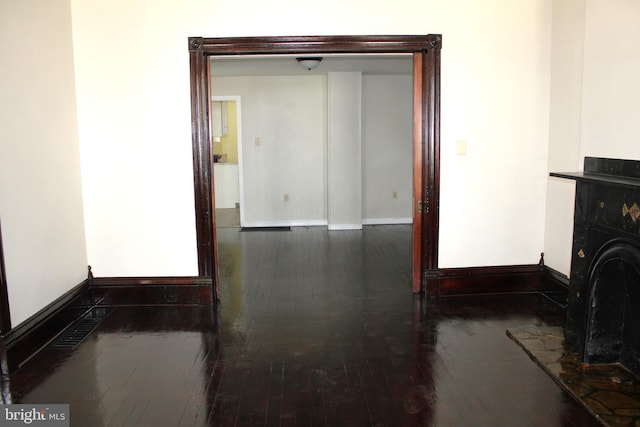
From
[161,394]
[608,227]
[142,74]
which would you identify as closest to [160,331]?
[161,394]

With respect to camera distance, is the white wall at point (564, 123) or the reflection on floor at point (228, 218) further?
the reflection on floor at point (228, 218)

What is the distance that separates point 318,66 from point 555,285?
4.41m

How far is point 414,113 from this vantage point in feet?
15.2

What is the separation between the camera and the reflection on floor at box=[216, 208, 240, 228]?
8977 millimetres

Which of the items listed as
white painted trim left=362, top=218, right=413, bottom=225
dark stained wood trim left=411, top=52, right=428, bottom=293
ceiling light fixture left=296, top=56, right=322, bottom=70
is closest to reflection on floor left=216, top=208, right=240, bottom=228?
white painted trim left=362, top=218, right=413, bottom=225

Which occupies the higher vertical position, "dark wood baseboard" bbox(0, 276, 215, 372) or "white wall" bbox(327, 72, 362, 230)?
"white wall" bbox(327, 72, 362, 230)

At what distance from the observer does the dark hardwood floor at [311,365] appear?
2832mm

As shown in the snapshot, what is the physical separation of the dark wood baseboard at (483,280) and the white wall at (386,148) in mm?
4017

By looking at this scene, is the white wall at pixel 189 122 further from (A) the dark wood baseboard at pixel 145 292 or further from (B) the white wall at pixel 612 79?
(B) the white wall at pixel 612 79

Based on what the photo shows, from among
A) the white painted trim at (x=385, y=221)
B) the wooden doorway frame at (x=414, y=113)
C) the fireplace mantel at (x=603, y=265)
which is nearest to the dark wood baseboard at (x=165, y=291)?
the wooden doorway frame at (x=414, y=113)

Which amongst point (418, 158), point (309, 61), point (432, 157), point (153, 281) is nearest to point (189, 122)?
point (153, 281)

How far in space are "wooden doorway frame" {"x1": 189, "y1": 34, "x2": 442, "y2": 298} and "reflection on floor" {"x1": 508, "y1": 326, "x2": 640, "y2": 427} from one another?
1.31 m

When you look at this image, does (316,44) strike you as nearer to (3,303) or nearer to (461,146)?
(461,146)

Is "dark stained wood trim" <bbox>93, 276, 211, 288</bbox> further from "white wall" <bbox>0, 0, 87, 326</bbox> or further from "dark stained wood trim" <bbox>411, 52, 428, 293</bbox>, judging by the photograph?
"dark stained wood trim" <bbox>411, 52, 428, 293</bbox>
